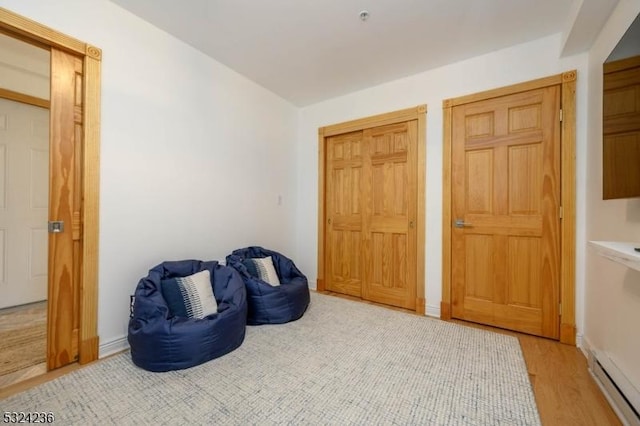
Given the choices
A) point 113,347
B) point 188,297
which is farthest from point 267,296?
point 113,347

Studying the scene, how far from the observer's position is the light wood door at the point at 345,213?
11.2 ft

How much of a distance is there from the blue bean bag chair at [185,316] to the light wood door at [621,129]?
2.42 metres

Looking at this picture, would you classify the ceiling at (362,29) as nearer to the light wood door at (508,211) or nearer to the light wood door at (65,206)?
the light wood door at (508,211)

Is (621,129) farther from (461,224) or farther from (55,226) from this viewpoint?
(55,226)

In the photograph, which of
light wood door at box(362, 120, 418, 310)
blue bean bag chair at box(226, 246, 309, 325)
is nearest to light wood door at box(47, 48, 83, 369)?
blue bean bag chair at box(226, 246, 309, 325)

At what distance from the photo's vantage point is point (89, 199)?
1.86m

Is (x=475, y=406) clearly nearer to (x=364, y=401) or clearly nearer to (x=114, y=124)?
(x=364, y=401)

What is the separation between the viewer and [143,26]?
215 centimetres

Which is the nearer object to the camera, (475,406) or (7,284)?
(475,406)

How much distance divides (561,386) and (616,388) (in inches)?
9.7

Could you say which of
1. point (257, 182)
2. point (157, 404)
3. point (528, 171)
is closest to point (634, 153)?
point (528, 171)

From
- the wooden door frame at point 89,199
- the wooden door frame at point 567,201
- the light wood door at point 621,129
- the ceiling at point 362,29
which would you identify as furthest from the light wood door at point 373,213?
the wooden door frame at point 89,199

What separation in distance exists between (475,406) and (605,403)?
786 millimetres

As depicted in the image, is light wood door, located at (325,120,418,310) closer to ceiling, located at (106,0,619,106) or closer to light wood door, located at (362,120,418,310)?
light wood door, located at (362,120,418,310)
